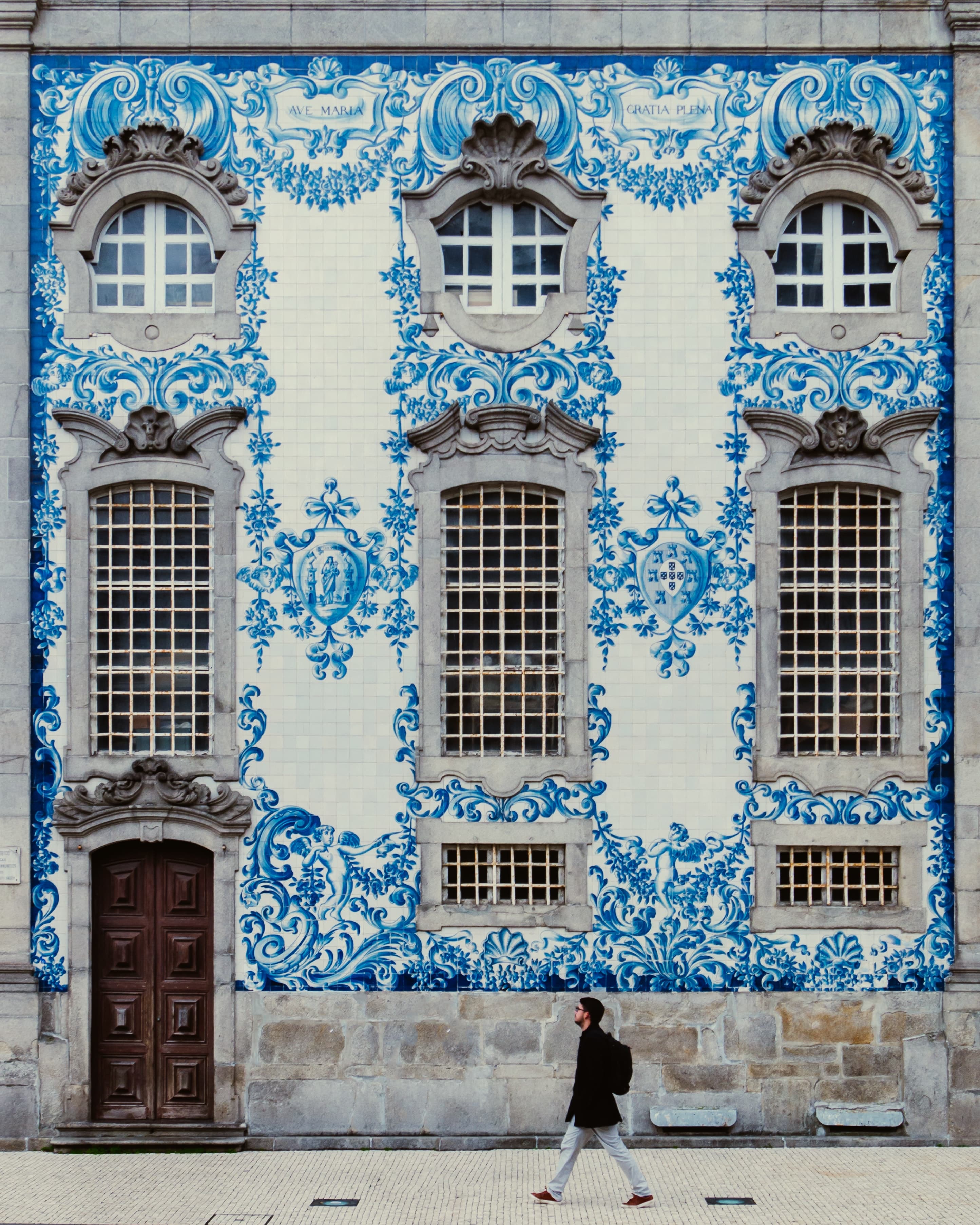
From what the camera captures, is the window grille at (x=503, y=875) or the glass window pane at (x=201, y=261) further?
the glass window pane at (x=201, y=261)

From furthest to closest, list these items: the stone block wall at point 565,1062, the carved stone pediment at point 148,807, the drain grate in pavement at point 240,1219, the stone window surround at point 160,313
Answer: the stone window surround at point 160,313 → the carved stone pediment at point 148,807 → the stone block wall at point 565,1062 → the drain grate in pavement at point 240,1219

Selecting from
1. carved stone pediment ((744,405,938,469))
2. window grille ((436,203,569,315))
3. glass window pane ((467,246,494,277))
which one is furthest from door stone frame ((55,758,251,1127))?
carved stone pediment ((744,405,938,469))

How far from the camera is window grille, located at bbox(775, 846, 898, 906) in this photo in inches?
437

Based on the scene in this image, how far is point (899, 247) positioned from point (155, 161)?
687 cm

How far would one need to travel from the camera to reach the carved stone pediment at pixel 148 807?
1096 cm

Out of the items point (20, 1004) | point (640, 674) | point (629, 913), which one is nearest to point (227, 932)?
point (20, 1004)

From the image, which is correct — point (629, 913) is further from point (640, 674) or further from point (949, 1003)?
point (949, 1003)

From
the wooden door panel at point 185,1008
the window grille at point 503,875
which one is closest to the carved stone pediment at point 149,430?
the wooden door panel at point 185,1008

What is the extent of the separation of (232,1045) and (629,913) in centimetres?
375

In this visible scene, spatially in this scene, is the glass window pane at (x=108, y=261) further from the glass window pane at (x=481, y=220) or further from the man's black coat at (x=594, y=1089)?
the man's black coat at (x=594, y=1089)

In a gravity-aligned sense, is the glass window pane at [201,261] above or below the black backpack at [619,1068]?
above

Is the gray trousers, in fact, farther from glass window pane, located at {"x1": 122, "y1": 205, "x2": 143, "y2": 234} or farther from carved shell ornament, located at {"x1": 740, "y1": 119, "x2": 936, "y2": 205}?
glass window pane, located at {"x1": 122, "y1": 205, "x2": 143, "y2": 234}

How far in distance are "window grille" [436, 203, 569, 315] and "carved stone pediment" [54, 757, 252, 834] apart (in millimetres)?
5060

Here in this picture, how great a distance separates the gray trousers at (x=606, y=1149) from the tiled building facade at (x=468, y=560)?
1.61 metres
